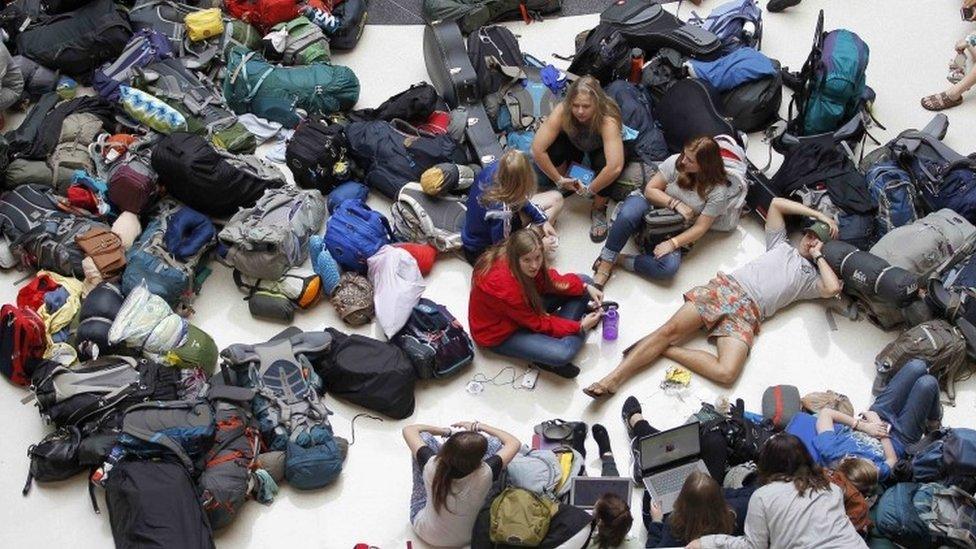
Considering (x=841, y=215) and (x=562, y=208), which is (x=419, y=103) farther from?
(x=841, y=215)

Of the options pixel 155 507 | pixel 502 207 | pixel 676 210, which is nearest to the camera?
pixel 155 507

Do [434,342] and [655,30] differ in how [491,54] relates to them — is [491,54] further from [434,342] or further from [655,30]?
[434,342]

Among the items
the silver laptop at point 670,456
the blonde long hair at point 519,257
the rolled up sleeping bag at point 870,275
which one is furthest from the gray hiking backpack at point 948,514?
the blonde long hair at point 519,257

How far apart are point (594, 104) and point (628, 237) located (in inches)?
31.6

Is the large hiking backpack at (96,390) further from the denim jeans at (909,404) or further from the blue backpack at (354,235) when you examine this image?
the denim jeans at (909,404)

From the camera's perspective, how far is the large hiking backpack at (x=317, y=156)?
291 inches

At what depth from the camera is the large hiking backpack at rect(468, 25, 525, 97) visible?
7.84 metres

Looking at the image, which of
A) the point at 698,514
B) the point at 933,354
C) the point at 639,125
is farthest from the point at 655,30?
the point at 698,514

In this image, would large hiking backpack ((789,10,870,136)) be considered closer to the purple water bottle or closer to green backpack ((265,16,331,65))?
the purple water bottle

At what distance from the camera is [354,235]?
6.96 meters

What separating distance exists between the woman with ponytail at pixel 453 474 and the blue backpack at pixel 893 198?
2683 mm

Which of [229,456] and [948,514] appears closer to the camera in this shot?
[948,514]

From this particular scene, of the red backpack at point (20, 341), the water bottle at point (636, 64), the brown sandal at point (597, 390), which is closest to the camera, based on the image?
the red backpack at point (20, 341)

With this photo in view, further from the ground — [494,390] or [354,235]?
[354,235]
